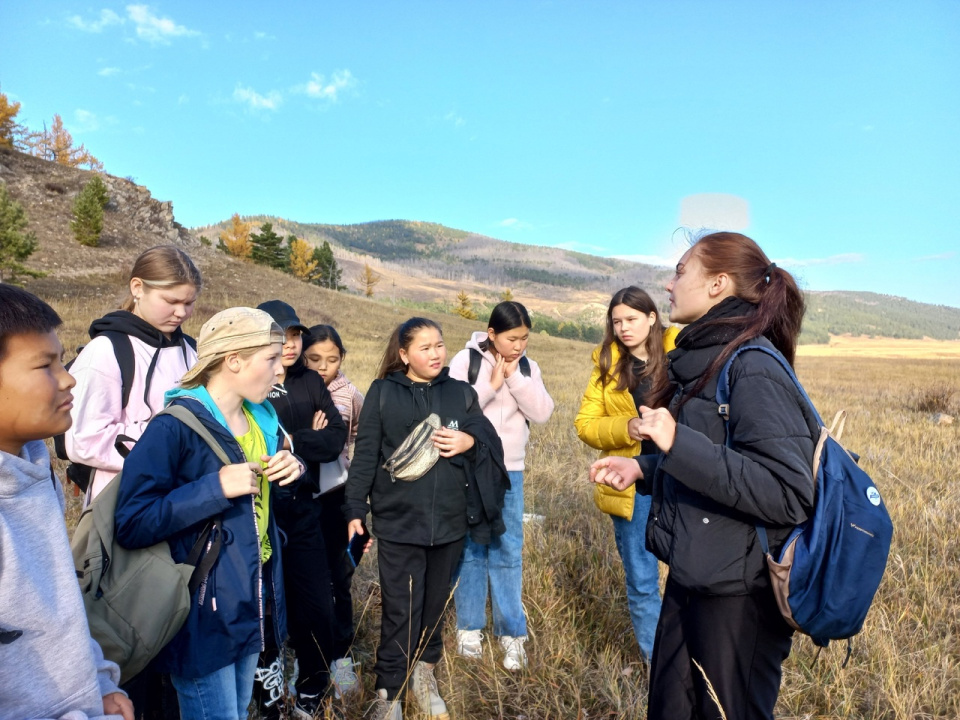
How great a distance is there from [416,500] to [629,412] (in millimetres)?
1308

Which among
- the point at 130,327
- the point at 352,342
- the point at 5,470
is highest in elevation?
the point at 130,327

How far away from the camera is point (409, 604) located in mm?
2818

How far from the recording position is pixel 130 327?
2545 mm

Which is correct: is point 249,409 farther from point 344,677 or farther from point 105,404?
point 344,677

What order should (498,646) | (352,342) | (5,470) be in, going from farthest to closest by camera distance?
(352,342)
(498,646)
(5,470)

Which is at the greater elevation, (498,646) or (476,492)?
(476,492)

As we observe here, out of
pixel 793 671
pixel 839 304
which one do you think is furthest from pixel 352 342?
pixel 839 304

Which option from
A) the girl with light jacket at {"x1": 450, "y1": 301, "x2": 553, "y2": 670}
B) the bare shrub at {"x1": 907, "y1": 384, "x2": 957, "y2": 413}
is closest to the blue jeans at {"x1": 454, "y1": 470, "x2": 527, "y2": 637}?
the girl with light jacket at {"x1": 450, "y1": 301, "x2": 553, "y2": 670}

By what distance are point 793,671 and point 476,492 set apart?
1873mm

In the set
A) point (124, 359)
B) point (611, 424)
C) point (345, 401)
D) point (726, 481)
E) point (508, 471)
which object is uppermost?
point (124, 359)

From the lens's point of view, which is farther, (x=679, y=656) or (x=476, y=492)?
Result: (x=476, y=492)

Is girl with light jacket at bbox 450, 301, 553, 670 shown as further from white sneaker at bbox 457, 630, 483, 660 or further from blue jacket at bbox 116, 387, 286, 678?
blue jacket at bbox 116, 387, 286, 678

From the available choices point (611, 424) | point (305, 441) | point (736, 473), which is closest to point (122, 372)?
point (305, 441)

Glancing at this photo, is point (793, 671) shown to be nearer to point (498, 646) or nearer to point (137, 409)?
point (498, 646)
